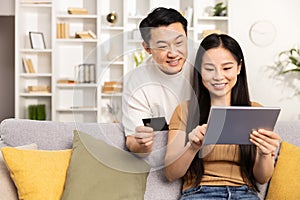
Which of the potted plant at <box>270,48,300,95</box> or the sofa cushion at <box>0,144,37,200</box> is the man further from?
the potted plant at <box>270,48,300,95</box>

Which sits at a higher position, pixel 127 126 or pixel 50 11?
pixel 50 11

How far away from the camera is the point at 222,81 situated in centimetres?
215

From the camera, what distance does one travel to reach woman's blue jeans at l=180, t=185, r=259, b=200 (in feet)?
7.14

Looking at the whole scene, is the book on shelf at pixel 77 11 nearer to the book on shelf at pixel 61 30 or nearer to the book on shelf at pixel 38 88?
the book on shelf at pixel 61 30

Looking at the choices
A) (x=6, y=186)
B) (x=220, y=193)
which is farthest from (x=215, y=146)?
(x=6, y=186)

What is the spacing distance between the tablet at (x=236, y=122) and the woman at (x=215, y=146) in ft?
0.10

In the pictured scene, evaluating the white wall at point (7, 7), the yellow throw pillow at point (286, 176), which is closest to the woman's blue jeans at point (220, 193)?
the yellow throw pillow at point (286, 176)

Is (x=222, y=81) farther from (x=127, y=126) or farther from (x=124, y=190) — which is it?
(x=124, y=190)

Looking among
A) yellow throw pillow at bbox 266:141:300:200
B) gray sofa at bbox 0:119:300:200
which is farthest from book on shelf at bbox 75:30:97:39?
yellow throw pillow at bbox 266:141:300:200

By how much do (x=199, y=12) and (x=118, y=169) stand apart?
4.11m

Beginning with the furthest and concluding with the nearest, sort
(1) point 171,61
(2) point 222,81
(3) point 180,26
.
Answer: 1. (2) point 222,81
2. (3) point 180,26
3. (1) point 171,61

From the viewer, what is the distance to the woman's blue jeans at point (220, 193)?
2.18 meters

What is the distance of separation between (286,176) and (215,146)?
0.34 metres

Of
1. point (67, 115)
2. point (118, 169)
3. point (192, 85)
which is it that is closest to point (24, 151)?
point (118, 169)
